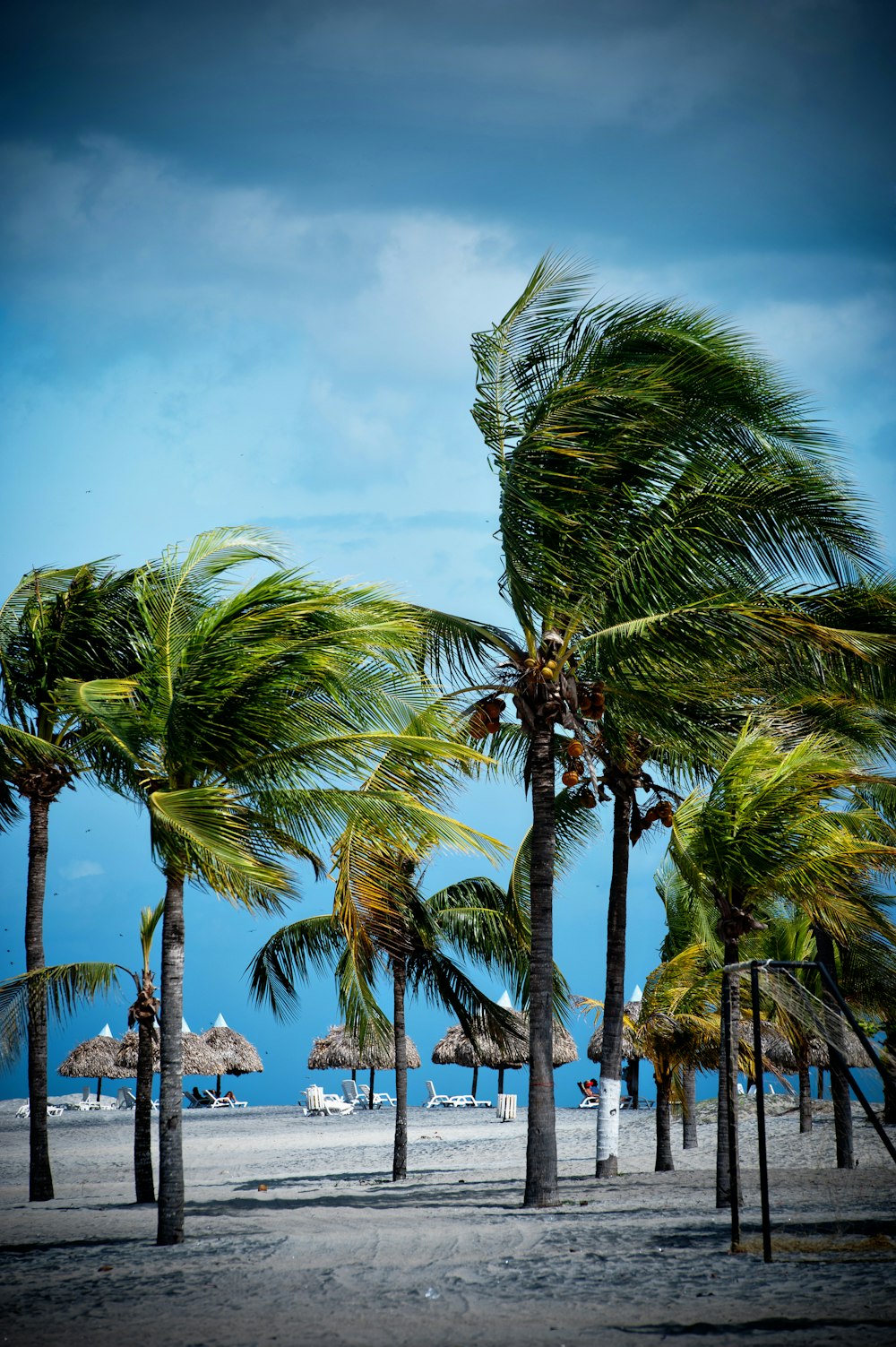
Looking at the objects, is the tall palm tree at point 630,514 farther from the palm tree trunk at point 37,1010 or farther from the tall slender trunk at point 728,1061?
the palm tree trunk at point 37,1010

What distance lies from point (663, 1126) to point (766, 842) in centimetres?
665

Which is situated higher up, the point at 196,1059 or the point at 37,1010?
the point at 37,1010

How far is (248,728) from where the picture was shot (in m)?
8.52

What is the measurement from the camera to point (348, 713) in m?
9.25

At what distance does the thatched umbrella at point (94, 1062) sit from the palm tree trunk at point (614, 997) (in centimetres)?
2084

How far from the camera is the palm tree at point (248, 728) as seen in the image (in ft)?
27.0

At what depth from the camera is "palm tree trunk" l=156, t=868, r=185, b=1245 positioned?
8273 millimetres

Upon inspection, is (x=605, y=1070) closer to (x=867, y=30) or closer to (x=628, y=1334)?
(x=628, y=1334)

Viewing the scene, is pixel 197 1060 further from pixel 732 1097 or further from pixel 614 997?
pixel 732 1097

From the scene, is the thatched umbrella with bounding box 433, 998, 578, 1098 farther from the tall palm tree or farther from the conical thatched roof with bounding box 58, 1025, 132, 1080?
the tall palm tree

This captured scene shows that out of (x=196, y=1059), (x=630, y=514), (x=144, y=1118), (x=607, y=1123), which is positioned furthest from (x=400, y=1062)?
(x=196, y=1059)

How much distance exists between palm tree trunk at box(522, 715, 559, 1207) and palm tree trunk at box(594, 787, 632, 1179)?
7.90 feet

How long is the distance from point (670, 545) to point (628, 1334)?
637 cm

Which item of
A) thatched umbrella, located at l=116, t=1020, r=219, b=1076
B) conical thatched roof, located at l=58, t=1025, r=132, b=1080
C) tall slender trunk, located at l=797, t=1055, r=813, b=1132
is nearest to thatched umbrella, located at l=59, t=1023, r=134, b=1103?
conical thatched roof, located at l=58, t=1025, r=132, b=1080
